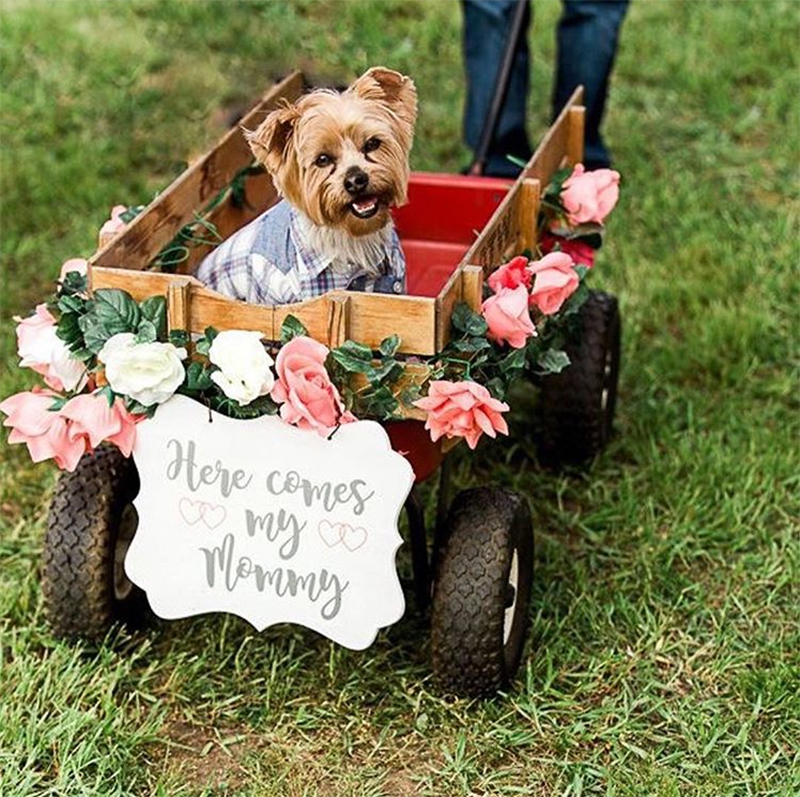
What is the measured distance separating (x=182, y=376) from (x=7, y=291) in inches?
72.5

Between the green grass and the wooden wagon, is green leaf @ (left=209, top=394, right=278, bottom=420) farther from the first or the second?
the green grass

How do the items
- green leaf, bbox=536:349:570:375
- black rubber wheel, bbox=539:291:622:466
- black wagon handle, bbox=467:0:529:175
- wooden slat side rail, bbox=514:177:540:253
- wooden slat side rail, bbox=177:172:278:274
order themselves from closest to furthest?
green leaf, bbox=536:349:570:375, wooden slat side rail, bbox=514:177:540:253, wooden slat side rail, bbox=177:172:278:274, black rubber wheel, bbox=539:291:622:466, black wagon handle, bbox=467:0:529:175

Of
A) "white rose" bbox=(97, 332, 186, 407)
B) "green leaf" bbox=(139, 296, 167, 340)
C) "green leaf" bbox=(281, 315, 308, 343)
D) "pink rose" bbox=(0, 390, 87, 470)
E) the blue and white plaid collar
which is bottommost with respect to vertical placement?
"pink rose" bbox=(0, 390, 87, 470)

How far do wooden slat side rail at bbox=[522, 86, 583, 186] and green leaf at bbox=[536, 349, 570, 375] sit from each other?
367 millimetres

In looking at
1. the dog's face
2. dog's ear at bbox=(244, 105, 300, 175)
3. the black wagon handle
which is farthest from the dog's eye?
the black wagon handle

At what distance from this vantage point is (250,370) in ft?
8.07

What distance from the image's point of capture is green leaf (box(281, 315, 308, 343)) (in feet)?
8.15

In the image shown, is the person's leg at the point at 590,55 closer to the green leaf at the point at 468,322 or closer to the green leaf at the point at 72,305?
the green leaf at the point at 468,322

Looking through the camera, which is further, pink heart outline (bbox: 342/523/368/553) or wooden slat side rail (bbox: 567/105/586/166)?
wooden slat side rail (bbox: 567/105/586/166)

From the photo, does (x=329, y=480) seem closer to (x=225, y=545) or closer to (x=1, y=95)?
(x=225, y=545)

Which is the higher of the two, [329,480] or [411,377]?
[411,377]

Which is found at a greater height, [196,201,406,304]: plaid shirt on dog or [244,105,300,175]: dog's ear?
[244,105,300,175]: dog's ear

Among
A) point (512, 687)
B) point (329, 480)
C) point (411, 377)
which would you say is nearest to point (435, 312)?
point (411, 377)

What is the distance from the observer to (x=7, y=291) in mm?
4211
